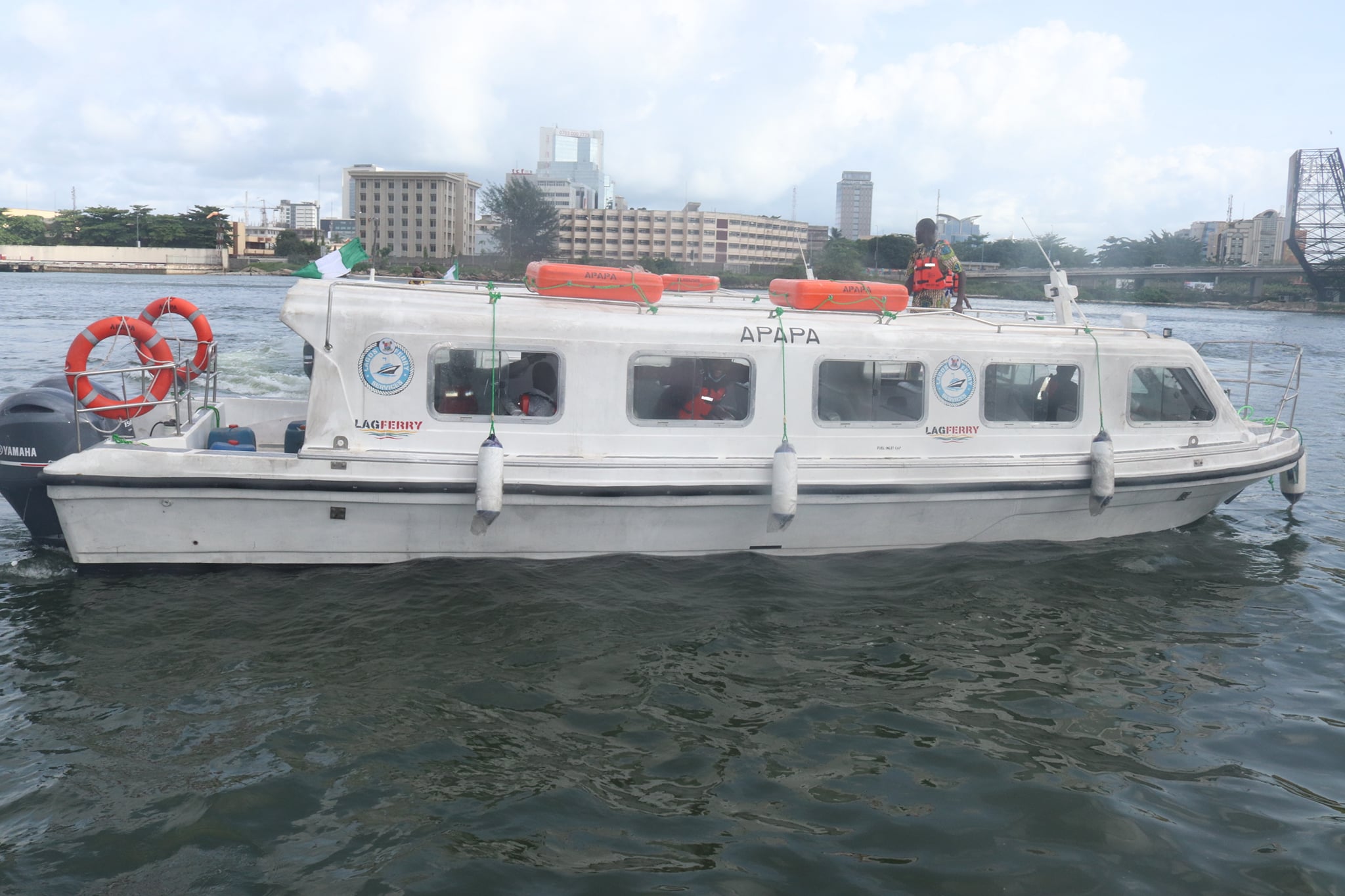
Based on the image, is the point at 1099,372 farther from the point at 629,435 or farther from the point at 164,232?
the point at 164,232

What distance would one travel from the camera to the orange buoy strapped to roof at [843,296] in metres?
8.60

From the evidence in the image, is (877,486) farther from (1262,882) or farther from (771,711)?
(1262,882)

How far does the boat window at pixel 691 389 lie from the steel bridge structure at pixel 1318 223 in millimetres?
96838

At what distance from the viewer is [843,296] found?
864 centimetres

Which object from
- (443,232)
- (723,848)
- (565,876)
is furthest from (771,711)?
(443,232)

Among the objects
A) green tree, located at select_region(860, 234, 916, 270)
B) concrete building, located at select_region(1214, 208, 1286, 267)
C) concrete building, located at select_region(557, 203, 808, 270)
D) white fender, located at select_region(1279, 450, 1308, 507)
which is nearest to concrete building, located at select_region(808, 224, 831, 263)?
concrete building, located at select_region(557, 203, 808, 270)

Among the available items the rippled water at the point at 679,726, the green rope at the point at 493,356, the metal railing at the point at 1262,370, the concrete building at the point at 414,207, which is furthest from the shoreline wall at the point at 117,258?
the rippled water at the point at 679,726

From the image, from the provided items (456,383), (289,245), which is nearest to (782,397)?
(456,383)

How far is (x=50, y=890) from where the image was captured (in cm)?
415

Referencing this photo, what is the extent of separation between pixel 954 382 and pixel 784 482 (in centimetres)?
199

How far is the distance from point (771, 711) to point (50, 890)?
381cm

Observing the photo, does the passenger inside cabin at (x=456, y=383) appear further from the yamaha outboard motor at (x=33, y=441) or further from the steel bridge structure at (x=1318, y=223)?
the steel bridge structure at (x=1318, y=223)

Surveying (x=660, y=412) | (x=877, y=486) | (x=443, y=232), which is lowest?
(x=877, y=486)

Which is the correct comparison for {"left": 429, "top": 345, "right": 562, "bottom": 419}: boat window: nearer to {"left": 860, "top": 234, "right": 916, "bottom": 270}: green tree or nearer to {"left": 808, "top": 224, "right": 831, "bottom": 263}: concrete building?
{"left": 860, "top": 234, "right": 916, "bottom": 270}: green tree
